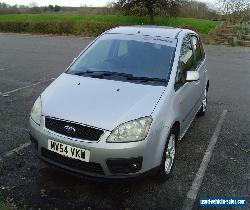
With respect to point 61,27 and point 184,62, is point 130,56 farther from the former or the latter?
point 61,27

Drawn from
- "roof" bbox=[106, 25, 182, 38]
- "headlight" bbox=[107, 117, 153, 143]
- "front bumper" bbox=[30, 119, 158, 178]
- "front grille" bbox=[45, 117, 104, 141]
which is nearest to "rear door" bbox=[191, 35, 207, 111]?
"roof" bbox=[106, 25, 182, 38]

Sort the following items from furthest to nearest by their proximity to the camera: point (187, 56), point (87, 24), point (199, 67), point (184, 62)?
point (87, 24) → point (199, 67) → point (187, 56) → point (184, 62)

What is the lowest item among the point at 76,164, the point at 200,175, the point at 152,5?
the point at 200,175

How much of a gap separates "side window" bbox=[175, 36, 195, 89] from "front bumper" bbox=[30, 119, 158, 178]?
128 cm

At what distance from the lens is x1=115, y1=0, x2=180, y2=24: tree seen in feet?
92.5

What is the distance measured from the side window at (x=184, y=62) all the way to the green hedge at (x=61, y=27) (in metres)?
21.6

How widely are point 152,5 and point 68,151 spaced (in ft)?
84.6

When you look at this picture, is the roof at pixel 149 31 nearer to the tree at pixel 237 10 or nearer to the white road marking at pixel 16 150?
the white road marking at pixel 16 150

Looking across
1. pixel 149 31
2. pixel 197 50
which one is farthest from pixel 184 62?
pixel 197 50

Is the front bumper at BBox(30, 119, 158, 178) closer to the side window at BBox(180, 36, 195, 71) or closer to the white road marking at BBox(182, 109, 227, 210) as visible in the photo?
the white road marking at BBox(182, 109, 227, 210)

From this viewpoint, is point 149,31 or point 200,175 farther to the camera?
point 149,31

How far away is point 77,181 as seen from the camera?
14.9ft

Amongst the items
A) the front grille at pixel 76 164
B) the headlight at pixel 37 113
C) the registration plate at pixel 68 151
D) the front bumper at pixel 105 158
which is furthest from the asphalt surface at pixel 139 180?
the headlight at pixel 37 113

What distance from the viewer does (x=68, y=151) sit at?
4004mm
